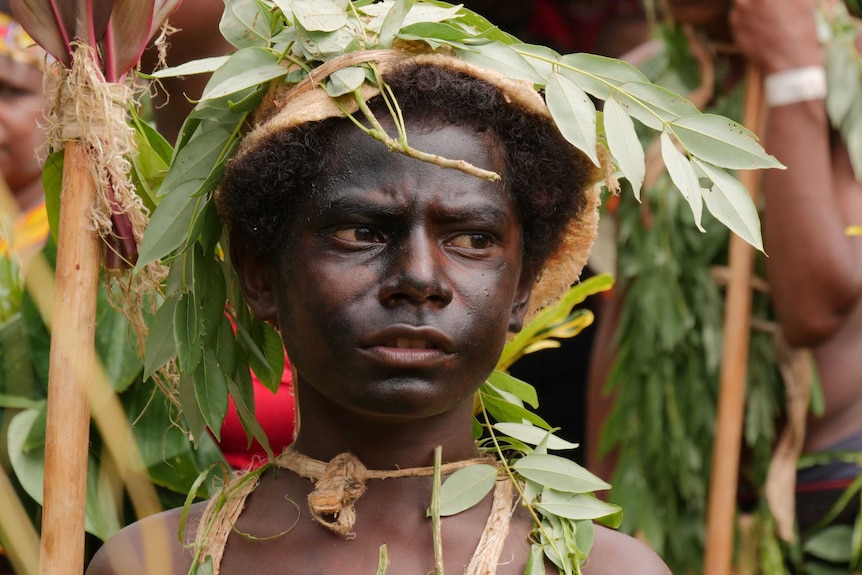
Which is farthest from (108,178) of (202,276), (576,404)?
(576,404)

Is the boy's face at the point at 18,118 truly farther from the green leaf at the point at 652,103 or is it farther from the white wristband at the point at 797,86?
the green leaf at the point at 652,103

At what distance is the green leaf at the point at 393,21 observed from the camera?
6.38 ft

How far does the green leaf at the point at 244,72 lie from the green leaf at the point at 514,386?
71 centimetres

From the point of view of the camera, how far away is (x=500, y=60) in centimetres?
201

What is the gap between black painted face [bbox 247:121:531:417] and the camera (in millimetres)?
1858

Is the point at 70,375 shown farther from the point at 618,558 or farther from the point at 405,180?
the point at 618,558

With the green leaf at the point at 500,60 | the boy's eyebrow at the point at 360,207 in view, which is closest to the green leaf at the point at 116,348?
the boy's eyebrow at the point at 360,207

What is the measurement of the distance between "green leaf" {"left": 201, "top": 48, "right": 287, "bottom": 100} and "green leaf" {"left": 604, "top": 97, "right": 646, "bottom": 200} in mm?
500

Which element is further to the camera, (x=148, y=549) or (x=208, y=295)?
(x=208, y=295)

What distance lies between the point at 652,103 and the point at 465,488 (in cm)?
65

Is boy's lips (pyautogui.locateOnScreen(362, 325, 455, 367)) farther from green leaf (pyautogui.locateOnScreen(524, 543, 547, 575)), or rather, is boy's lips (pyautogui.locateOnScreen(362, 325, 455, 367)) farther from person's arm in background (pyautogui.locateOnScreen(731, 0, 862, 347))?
person's arm in background (pyautogui.locateOnScreen(731, 0, 862, 347))

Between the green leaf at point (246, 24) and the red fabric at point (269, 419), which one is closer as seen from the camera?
the green leaf at point (246, 24)

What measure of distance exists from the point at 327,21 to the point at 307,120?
153mm

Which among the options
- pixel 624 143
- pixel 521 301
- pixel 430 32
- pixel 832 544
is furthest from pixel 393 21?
pixel 832 544
